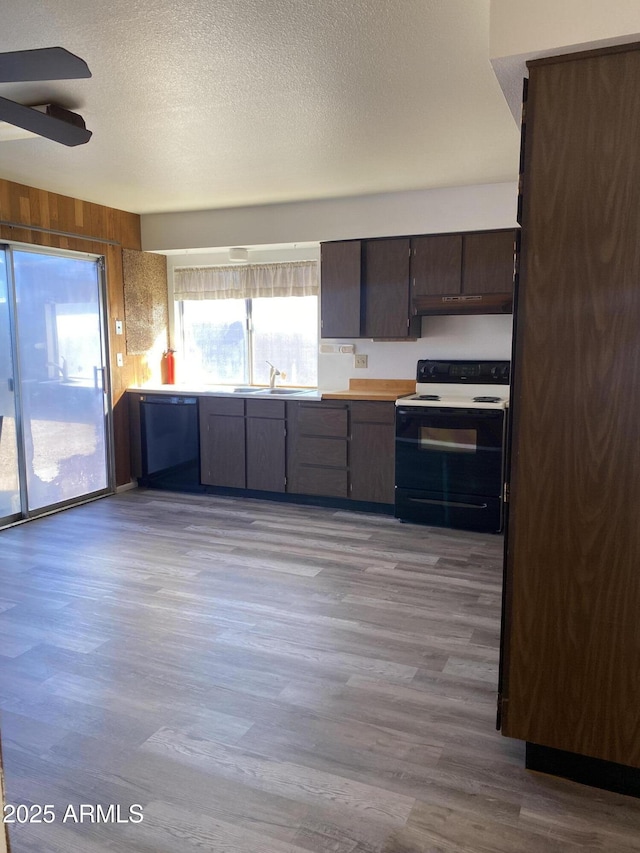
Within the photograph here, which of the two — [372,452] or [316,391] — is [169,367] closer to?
[316,391]

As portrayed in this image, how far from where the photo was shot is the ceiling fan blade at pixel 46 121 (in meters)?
2.38

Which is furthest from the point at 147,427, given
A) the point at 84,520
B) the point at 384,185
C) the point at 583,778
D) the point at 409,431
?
the point at 583,778

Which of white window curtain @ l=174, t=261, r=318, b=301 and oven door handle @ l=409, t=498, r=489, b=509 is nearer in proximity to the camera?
oven door handle @ l=409, t=498, r=489, b=509

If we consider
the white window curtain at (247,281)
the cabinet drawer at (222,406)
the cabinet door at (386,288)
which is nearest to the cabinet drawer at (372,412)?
the cabinet door at (386,288)

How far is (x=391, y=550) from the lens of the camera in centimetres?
408

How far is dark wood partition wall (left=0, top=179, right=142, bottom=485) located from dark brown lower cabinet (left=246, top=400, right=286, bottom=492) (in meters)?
1.19

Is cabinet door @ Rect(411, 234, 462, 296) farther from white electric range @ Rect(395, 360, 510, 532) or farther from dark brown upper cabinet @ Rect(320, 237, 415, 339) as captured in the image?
white electric range @ Rect(395, 360, 510, 532)

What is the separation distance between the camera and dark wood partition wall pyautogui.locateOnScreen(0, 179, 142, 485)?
443 centimetres

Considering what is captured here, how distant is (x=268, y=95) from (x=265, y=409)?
9.09ft

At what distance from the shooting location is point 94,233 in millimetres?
5113

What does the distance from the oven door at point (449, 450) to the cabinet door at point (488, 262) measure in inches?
36.7

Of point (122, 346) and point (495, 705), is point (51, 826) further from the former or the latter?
point (122, 346)

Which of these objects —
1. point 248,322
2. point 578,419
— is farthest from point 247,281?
point 578,419

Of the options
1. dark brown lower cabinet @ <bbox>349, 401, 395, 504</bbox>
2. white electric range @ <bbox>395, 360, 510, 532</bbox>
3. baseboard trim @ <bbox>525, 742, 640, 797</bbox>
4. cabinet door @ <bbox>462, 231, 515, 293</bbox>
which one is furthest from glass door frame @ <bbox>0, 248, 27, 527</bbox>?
baseboard trim @ <bbox>525, 742, 640, 797</bbox>
